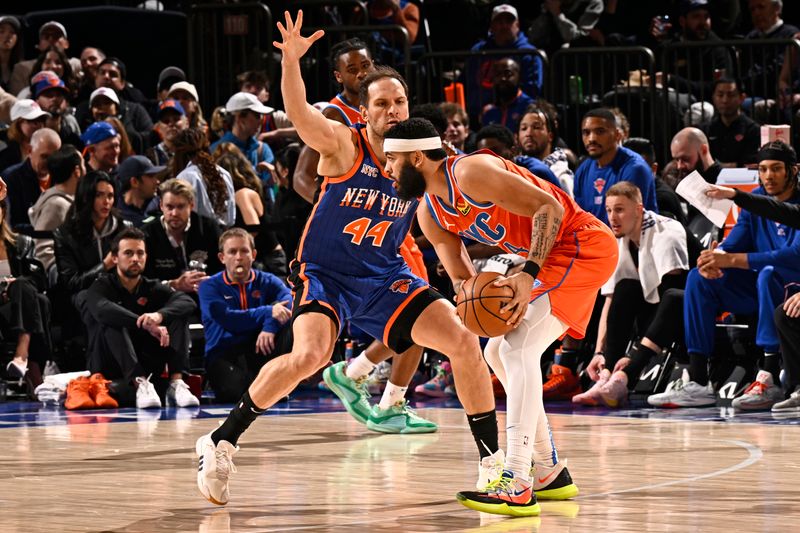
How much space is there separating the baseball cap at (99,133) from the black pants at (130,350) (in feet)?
5.48

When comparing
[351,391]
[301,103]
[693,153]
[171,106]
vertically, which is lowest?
[351,391]

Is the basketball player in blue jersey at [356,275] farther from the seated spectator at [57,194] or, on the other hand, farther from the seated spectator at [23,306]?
the seated spectator at [57,194]

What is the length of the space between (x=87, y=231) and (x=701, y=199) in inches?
174

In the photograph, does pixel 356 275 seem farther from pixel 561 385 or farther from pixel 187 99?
pixel 187 99

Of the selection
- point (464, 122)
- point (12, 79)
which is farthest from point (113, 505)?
point (12, 79)

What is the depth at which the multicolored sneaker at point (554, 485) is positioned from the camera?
511 cm

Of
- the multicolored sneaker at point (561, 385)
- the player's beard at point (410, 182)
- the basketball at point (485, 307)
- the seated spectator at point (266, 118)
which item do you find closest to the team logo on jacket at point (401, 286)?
the player's beard at point (410, 182)

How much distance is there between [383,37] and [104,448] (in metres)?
7.23

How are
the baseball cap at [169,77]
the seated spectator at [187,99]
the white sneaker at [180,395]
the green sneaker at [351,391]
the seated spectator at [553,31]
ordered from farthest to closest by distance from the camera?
the seated spectator at [553,31]
the baseball cap at [169,77]
the seated spectator at [187,99]
the white sneaker at [180,395]
the green sneaker at [351,391]

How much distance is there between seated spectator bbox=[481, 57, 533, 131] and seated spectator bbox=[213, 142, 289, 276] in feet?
7.49

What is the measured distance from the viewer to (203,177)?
10.1 metres

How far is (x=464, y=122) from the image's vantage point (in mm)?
10297

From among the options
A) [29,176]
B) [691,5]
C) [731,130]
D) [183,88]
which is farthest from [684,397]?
[691,5]

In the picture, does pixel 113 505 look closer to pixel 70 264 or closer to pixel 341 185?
pixel 341 185
